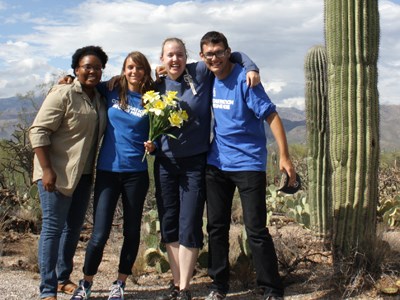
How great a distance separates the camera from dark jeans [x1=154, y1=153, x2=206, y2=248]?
508 centimetres

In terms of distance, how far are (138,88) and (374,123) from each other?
7.36ft

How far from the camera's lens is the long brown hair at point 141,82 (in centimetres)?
516

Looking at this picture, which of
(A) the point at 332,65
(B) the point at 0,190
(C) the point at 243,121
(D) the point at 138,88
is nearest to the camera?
(C) the point at 243,121

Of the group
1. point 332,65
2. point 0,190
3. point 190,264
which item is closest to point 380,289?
point 190,264

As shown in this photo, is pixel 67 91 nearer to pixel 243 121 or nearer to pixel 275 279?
pixel 243 121

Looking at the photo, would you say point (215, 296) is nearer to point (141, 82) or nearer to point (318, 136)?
point (141, 82)

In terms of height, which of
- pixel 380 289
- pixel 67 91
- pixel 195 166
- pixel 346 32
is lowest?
pixel 380 289

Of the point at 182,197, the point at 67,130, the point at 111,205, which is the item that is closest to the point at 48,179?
the point at 67,130

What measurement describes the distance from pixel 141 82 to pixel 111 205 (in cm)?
114

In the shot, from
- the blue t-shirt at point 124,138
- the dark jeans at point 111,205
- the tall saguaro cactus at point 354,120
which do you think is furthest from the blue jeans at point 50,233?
the tall saguaro cactus at point 354,120

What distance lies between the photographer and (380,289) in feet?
17.4

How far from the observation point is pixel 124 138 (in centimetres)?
512

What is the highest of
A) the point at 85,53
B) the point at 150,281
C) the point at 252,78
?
the point at 85,53

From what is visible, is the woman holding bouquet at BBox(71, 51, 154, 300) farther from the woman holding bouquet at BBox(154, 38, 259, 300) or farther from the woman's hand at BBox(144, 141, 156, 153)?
the woman holding bouquet at BBox(154, 38, 259, 300)
